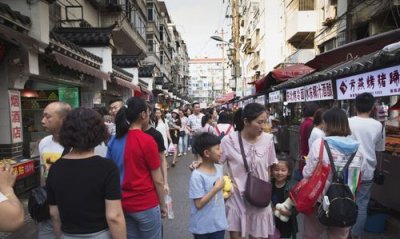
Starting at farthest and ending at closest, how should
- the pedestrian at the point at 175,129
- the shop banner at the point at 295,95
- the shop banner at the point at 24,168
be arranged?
the pedestrian at the point at 175,129
the shop banner at the point at 295,95
the shop banner at the point at 24,168

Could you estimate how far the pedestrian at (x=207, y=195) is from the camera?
A: 3.47 m

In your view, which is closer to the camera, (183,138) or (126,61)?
(183,138)

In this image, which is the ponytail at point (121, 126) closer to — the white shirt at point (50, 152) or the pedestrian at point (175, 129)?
the white shirt at point (50, 152)

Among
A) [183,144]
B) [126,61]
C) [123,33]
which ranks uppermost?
[123,33]

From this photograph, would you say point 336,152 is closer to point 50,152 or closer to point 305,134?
point 50,152

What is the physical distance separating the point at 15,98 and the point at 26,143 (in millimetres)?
3247

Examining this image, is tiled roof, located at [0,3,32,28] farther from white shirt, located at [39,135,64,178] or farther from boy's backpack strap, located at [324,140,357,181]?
boy's backpack strap, located at [324,140,357,181]

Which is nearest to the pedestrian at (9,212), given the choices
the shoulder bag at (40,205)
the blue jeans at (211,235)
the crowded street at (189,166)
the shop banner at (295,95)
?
the crowded street at (189,166)

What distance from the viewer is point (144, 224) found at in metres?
3.48

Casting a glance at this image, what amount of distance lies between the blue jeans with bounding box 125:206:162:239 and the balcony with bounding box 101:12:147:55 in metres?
A: 12.4

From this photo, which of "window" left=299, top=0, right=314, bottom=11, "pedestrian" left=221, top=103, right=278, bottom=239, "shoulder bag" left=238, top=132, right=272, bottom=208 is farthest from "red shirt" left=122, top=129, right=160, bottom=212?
"window" left=299, top=0, right=314, bottom=11

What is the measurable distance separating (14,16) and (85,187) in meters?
4.97

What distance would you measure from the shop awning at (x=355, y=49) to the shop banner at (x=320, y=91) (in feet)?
2.54

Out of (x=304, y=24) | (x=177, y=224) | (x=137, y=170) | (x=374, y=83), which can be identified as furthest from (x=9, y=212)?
(x=304, y=24)
